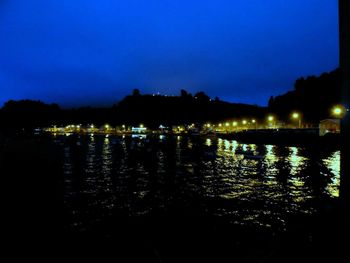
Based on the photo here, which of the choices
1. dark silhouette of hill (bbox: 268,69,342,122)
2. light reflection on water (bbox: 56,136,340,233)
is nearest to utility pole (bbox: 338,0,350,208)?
light reflection on water (bbox: 56,136,340,233)

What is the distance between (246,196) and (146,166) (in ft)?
76.9

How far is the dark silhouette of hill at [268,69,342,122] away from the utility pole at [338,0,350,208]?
321 ft

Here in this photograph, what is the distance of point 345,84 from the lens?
779cm

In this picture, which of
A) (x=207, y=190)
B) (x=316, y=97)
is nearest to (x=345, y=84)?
(x=207, y=190)

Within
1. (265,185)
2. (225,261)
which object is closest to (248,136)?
(265,185)

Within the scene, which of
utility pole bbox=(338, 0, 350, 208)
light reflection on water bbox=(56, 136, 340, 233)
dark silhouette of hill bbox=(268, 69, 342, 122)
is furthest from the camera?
dark silhouette of hill bbox=(268, 69, 342, 122)

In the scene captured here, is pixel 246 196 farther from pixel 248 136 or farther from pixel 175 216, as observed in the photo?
pixel 248 136

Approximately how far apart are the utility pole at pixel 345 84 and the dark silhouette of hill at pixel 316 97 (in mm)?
97974

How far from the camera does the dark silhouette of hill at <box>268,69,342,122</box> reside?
103 m

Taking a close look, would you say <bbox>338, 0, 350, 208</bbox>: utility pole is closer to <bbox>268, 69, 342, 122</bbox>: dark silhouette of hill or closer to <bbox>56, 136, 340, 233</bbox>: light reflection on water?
<bbox>56, 136, 340, 233</bbox>: light reflection on water

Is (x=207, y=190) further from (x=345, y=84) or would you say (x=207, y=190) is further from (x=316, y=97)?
(x=316, y=97)

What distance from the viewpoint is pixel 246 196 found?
25.5 metres

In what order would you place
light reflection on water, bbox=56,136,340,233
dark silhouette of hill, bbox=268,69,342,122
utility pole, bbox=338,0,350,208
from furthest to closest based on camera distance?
dark silhouette of hill, bbox=268,69,342,122, light reflection on water, bbox=56,136,340,233, utility pole, bbox=338,0,350,208

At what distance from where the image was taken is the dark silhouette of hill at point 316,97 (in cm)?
10312
